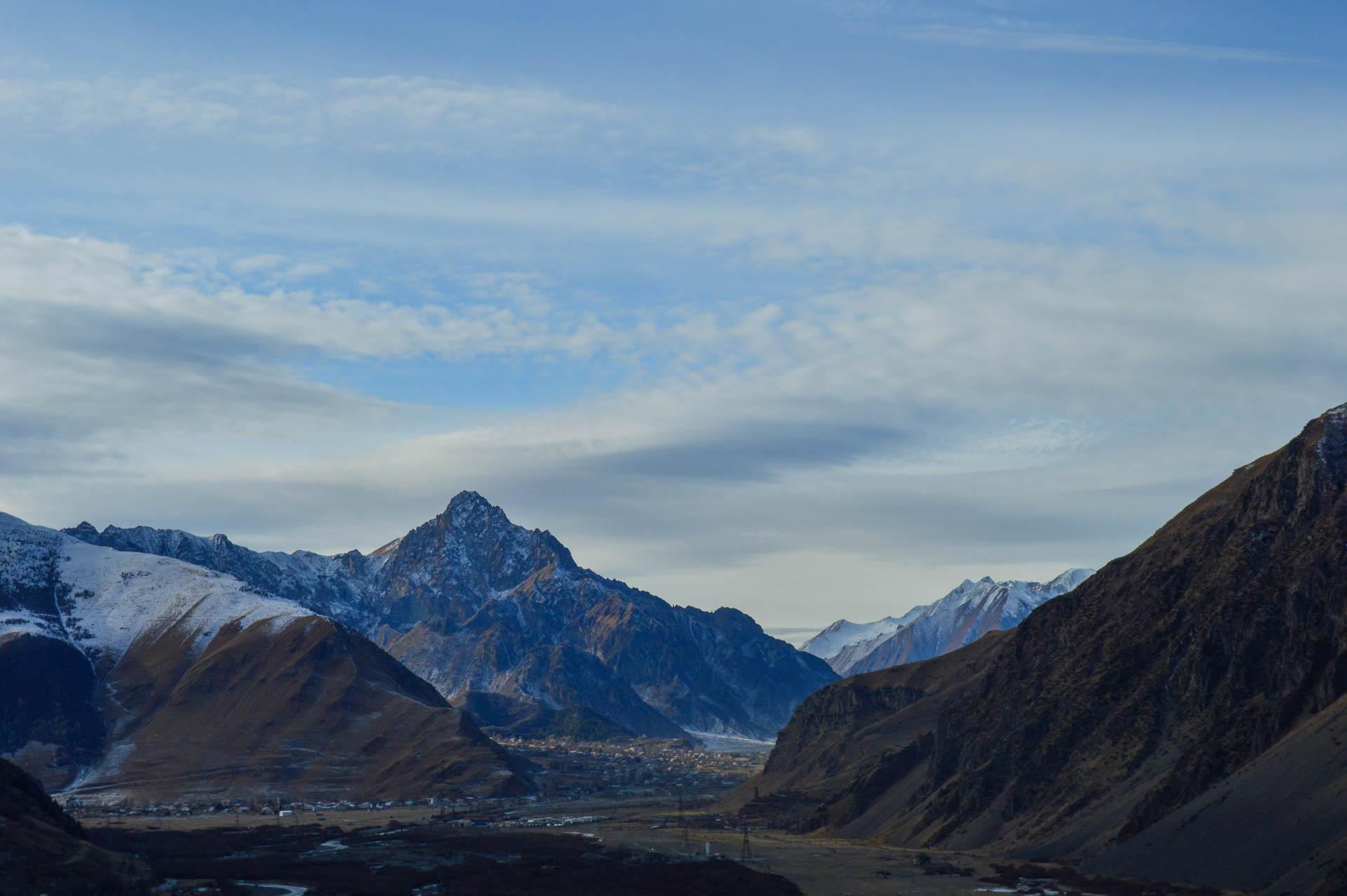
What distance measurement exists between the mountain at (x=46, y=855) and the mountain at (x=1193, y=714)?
97.6m

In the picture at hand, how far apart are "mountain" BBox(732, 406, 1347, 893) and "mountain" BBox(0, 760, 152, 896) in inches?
3843

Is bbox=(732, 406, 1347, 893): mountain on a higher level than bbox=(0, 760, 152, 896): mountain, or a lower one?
higher

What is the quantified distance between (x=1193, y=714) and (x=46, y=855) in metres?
120

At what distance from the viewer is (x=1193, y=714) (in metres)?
151

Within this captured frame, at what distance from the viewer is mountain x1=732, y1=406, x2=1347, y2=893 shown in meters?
122

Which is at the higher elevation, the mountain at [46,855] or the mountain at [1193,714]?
the mountain at [1193,714]

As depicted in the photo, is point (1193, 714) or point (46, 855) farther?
point (1193, 714)

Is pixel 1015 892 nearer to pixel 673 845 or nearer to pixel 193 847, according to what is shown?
pixel 673 845

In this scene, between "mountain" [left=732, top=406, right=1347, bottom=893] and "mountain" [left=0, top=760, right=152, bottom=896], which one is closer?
"mountain" [left=732, top=406, right=1347, bottom=893]

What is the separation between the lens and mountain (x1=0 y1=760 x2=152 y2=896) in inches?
4815

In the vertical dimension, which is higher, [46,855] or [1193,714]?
[1193,714]

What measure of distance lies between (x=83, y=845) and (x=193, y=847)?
219 feet

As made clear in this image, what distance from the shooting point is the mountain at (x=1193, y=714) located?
122m

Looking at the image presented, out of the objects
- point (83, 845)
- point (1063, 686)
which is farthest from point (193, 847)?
point (1063, 686)
